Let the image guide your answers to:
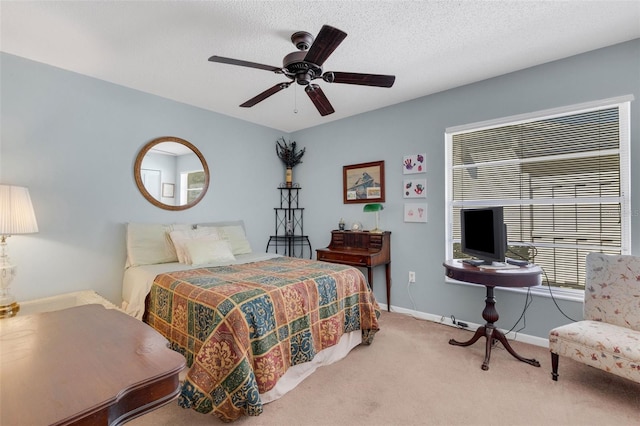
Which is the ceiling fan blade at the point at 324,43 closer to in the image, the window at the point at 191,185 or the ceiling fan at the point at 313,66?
the ceiling fan at the point at 313,66

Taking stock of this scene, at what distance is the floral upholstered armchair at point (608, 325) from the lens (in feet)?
6.11

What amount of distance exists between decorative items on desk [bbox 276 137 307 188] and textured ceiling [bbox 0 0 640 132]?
5.55 ft

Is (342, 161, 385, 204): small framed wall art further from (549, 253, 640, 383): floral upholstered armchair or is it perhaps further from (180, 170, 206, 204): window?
(549, 253, 640, 383): floral upholstered armchair

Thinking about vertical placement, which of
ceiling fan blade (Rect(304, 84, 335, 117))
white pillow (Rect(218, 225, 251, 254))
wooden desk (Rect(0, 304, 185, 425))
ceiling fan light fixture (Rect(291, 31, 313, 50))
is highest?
ceiling fan light fixture (Rect(291, 31, 313, 50))

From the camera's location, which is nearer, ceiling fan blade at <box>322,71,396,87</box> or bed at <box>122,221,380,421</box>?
bed at <box>122,221,380,421</box>

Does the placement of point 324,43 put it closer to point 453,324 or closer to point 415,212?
point 415,212

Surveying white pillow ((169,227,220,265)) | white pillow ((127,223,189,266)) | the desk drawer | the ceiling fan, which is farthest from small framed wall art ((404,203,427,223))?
white pillow ((127,223,189,266))

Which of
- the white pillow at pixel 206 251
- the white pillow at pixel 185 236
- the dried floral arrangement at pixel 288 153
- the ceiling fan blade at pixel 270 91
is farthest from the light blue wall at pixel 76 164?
the ceiling fan blade at pixel 270 91

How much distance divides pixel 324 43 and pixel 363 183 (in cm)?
251

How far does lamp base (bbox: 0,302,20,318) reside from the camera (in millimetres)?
2115

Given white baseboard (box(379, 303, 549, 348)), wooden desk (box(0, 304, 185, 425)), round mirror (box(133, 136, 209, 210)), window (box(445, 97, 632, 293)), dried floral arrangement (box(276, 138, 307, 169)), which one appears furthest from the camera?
dried floral arrangement (box(276, 138, 307, 169))

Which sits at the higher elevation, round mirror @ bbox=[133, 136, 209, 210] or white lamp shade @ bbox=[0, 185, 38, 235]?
round mirror @ bbox=[133, 136, 209, 210]

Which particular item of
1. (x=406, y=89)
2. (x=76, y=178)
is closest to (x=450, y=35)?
(x=406, y=89)

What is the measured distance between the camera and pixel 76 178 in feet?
9.46
